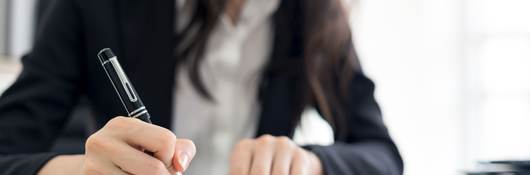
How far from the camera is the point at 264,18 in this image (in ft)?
2.26

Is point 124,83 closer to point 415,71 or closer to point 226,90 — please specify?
point 226,90

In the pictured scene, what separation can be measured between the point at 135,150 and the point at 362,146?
291 mm

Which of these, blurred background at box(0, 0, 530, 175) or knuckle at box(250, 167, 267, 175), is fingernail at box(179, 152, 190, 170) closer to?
knuckle at box(250, 167, 267, 175)

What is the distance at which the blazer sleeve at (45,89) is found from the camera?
0.57 metres

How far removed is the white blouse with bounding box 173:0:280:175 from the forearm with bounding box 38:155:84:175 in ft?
0.66

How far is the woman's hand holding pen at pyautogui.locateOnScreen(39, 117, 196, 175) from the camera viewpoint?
1.15ft

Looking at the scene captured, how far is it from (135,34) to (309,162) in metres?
0.26

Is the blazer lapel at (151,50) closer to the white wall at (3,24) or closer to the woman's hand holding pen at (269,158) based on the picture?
the woman's hand holding pen at (269,158)

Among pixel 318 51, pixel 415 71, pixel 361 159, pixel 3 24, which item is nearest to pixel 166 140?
pixel 361 159

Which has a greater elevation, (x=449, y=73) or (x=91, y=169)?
(x=91, y=169)

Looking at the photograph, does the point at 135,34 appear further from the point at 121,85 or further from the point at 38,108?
the point at 121,85

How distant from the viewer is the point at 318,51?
671 mm

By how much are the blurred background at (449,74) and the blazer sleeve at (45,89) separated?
4.77ft

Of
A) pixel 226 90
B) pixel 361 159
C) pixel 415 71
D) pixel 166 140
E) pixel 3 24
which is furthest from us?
pixel 415 71
